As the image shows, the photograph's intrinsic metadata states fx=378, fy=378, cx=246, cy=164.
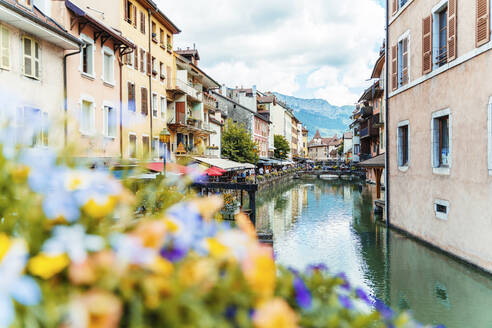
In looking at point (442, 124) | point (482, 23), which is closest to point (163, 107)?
point (442, 124)

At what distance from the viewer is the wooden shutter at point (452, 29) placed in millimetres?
11727

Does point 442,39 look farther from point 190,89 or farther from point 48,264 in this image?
point 190,89

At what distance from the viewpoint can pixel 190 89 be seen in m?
31.1

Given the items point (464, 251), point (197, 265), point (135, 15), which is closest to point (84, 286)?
point (197, 265)

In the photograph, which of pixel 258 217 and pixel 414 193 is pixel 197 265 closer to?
pixel 414 193

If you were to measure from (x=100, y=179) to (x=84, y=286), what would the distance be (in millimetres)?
411

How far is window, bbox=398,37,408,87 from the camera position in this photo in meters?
16.4

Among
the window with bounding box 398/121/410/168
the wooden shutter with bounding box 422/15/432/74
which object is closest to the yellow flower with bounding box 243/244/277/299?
the wooden shutter with bounding box 422/15/432/74

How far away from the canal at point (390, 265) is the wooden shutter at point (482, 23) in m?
6.34

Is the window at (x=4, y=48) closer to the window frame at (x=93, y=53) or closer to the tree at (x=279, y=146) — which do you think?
the window frame at (x=93, y=53)

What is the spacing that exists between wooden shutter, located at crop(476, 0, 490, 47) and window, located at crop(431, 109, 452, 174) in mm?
3152

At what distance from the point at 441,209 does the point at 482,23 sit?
6.24 meters

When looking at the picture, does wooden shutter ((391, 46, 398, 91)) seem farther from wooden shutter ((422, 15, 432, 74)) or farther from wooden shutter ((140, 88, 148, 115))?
wooden shutter ((140, 88, 148, 115))

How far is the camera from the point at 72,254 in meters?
0.94
